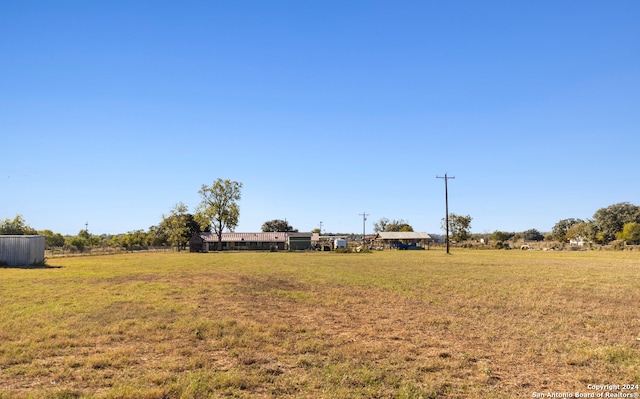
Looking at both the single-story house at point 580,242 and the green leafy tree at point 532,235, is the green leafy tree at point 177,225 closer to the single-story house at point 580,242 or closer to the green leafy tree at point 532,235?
the single-story house at point 580,242

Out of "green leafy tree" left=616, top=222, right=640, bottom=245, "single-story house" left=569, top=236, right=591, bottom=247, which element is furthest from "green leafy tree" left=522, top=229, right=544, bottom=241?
"green leafy tree" left=616, top=222, right=640, bottom=245

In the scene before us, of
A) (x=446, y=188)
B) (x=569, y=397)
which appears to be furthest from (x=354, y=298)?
(x=446, y=188)

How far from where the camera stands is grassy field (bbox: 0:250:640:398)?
22.4ft

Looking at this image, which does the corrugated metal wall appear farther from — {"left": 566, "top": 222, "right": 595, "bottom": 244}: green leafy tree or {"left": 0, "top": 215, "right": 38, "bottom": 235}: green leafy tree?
{"left": 566, "top": 222, "right": 595, "bottom": 244}: green leafy tree

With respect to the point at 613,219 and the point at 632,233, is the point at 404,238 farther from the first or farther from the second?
the point at 613,219

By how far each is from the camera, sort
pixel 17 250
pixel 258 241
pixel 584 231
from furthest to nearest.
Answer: pixel 584 231 → pixel 258 241 → pixel 17 250

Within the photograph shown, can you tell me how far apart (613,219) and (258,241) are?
329 feet

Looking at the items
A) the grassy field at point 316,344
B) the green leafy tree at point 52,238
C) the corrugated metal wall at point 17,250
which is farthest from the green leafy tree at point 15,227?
the grassy field at point 316,344

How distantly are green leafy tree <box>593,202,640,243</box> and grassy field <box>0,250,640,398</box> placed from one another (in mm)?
111711

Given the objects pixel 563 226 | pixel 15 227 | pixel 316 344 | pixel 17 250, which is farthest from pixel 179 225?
pixel 563 226

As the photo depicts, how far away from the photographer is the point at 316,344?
9453 mm

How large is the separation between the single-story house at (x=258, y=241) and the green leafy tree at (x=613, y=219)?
270 ft

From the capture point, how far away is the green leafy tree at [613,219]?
4185 inches

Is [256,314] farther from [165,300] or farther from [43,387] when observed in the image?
[43,387]
